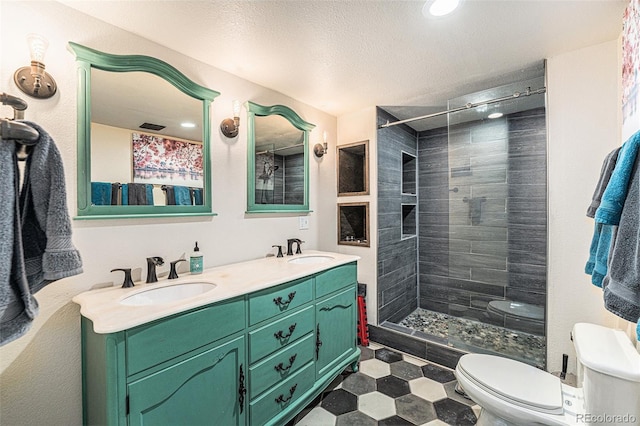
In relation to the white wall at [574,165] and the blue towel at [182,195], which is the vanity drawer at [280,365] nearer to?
the blue towel at [182,195]

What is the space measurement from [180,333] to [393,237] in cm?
232

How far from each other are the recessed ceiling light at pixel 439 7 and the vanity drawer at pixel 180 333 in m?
1.69

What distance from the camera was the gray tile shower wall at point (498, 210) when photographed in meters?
2.64

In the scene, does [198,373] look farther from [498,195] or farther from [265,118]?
[498,195]

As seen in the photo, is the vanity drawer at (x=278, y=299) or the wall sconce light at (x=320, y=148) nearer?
the vanity drawer at (x=278, y=299)

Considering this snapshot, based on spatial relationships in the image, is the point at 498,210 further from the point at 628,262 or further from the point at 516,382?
the point at 628,262

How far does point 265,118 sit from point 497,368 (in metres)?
2.25

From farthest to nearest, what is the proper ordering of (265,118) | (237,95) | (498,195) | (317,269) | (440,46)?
(498,195), (265,118), (237,95), (317,269), (440,46)

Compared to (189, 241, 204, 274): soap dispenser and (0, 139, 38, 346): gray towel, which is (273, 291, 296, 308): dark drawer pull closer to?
(189, 241, 204, 274): soap dispenser

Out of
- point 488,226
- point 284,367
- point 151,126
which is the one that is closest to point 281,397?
point 284,367

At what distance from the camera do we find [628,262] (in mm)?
811

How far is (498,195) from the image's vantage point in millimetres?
2629

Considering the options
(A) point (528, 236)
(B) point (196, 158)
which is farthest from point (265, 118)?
(A) point (528, 236)

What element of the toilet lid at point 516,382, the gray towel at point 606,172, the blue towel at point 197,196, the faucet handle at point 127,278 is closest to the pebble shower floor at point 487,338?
the toilet lid at point 516,382
